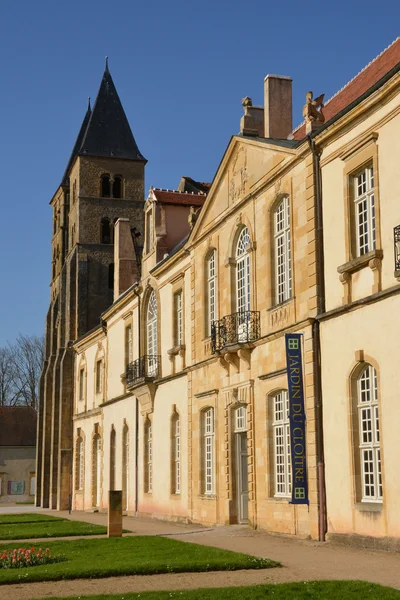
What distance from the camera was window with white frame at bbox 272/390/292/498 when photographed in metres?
21.6

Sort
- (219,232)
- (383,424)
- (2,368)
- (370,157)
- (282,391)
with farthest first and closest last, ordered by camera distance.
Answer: (2,368), (219,232), (282,391), (370,157), (383,424)

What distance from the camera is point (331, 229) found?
1988 cm

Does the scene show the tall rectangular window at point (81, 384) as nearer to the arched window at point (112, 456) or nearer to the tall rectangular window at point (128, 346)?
the arched window at point (112, 456)

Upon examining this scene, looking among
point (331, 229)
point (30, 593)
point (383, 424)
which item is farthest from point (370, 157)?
point (30, 593)

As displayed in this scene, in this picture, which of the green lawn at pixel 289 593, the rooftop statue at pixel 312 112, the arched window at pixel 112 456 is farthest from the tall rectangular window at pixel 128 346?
the green lawn at pixel 289 593

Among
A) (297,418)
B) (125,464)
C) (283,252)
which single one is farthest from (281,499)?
(125,464)

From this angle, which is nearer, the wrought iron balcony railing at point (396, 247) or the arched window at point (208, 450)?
the wrought iron balcony railing at point (396, 247)

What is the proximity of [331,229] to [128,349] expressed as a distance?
64.8 ft

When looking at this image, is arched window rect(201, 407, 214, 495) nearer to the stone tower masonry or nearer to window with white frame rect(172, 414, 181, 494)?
window with white frame rect(172, 414, 181, 494)

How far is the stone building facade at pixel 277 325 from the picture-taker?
17.9m

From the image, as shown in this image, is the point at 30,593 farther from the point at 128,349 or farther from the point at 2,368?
the point at 2,368

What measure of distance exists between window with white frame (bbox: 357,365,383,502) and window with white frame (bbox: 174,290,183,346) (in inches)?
504

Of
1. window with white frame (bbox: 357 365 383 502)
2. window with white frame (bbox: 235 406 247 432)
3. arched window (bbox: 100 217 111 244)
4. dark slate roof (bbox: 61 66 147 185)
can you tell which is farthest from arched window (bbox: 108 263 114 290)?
window with white frame (bbox: 357 365 383 502)

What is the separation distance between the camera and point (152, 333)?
34.5m
